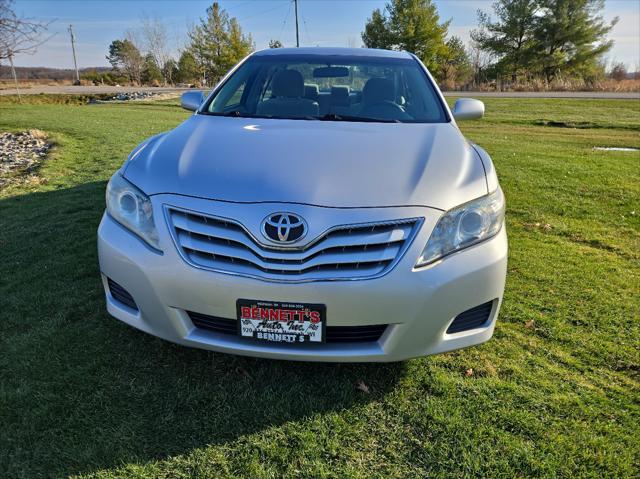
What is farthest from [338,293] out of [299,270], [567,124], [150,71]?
[150,71]

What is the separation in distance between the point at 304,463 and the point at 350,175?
117 cm

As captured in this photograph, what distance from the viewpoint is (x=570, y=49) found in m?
37.2

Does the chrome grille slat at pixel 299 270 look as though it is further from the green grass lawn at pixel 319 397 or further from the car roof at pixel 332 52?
the car roof at pixel 332 52

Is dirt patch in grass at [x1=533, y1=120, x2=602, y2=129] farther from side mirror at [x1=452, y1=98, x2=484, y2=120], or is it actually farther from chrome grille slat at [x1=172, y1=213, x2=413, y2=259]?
chrome grille slat at [x1=172, y1=213, x2=413, y2=259]

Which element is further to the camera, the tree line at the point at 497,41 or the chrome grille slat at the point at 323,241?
the tree line at the point at 497,41

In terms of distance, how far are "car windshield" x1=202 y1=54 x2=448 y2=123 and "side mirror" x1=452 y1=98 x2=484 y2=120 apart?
1.01 feet

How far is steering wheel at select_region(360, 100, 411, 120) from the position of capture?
297 cm

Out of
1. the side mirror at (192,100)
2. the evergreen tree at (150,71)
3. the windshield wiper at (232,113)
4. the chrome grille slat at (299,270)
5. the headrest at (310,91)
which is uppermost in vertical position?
the evergreen tree at (150,71)

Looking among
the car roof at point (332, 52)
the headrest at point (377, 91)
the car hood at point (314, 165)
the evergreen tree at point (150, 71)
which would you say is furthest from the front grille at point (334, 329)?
the evergreen tree at point (150, 71)

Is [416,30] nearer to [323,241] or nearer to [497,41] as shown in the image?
[497,41]

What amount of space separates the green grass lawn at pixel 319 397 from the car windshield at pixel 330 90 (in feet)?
4.66

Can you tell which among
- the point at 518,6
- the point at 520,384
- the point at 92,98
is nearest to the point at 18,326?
the point at 520,384

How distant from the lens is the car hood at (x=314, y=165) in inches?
76.0

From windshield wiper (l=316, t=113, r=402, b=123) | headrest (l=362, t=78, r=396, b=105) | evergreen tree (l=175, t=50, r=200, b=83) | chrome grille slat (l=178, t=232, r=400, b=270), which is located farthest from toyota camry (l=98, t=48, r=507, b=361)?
evergreen tree (l=175, t=50, r=200, b=83)
